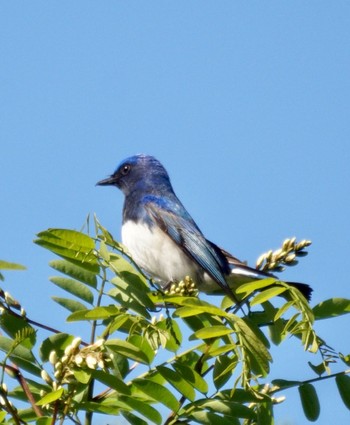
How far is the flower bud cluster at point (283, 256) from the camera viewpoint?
328 cm

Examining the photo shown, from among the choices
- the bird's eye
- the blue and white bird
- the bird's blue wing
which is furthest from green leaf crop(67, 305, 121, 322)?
Result: the bird's eye

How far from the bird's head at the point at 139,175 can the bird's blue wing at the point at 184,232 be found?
19.1 inches

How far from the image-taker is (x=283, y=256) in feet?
11.0

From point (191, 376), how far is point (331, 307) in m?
0.61

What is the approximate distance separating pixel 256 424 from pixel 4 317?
2.61ft

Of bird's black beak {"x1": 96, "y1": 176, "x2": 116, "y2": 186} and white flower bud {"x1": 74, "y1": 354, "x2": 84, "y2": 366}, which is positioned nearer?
white flower bud {"x1": 74, "y1": 354, "x2": 84, "y2": 366}

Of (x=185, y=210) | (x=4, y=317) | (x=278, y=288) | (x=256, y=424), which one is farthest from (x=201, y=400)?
(x=185, y=210)

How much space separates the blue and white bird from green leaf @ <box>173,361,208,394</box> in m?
2.78

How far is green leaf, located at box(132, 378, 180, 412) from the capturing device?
2301 mm

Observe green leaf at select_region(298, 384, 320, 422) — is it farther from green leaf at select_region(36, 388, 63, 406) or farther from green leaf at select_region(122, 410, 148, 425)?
green leaf at select_region(36, 388, 63, 406)

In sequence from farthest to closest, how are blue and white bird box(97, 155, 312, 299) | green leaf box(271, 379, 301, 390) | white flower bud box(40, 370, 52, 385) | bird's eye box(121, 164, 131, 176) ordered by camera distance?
bird's eye box(121, 164, 131, 176) < blue and white bird box(97, 155, 312, 299) < green leaf box(271, 379, 301, 390) < white flower bud box(40, 370, 52, 385)

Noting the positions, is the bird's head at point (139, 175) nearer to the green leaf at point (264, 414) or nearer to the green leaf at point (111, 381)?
the green leaf at point (264, 414)

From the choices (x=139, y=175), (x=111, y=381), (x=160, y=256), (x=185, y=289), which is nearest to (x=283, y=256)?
(x=185, y=289)

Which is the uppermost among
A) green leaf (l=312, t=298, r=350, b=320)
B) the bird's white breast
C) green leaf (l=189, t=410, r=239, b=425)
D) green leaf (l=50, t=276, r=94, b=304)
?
the bird's white breast
